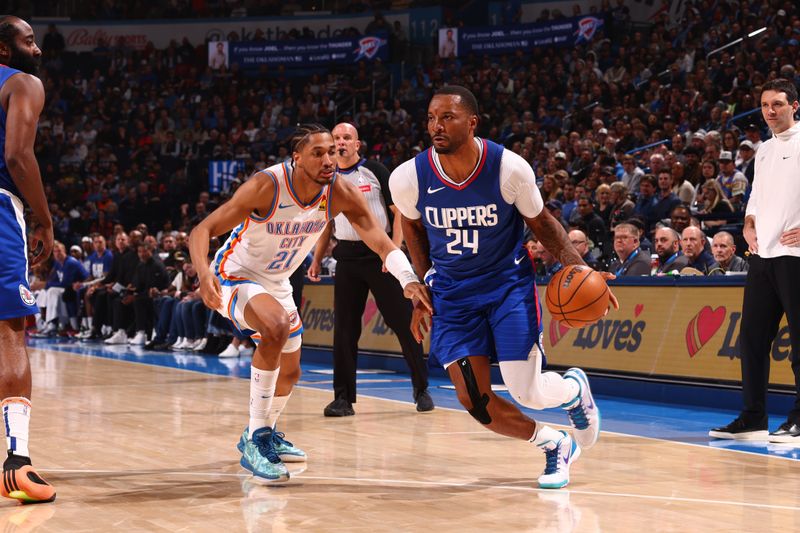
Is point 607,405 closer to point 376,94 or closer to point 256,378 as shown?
point 256,378

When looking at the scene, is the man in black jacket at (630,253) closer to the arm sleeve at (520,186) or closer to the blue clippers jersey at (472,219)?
the blue clippers jersey at (472,219)

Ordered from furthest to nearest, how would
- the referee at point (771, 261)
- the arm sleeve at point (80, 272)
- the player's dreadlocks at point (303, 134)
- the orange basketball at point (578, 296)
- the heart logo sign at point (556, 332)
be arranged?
the arm sleeve at point (80, 272) → the heart logo sign at point (556, 332) → the referee at point (771, 261) → the player's dreadlocks at point (303, 134) → the orange basketball at point (578, 296)

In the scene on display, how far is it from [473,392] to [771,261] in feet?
9.42

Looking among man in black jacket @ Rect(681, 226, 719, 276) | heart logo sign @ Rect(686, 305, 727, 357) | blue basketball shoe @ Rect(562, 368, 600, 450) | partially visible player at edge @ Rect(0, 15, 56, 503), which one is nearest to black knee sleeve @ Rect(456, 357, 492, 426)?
blue basketball shoe @ Rect(562, 368, 600, 450)

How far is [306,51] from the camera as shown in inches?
1182

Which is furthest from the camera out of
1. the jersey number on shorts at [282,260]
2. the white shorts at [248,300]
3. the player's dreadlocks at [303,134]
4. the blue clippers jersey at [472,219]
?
the jersey number on shorts at [282,260]

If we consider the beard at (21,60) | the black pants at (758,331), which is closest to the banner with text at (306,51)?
the black pants at (758,331)

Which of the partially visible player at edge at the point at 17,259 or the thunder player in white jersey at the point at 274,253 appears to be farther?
the thunder player in white jersey at the point at 274,253

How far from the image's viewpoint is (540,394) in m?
5.40

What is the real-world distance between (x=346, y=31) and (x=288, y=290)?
24.6m

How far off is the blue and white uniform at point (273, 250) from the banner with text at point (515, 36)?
19.4 meters

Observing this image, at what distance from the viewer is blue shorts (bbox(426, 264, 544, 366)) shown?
5371 millimetres

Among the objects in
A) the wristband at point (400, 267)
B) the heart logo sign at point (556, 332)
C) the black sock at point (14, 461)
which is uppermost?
the wristband at point (400, 267)

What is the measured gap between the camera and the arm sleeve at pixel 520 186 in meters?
5.35
